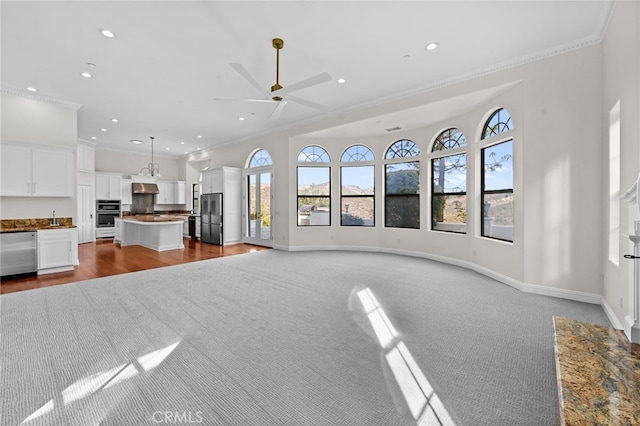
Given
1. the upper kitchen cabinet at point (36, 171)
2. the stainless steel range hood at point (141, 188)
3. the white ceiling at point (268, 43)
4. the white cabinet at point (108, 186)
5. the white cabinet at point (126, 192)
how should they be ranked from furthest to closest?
the stainless steel range hood at point (141, 188)
the white cabinet at point (126, 192)
the white cabinet at point (108, 186)
the upper kitchen cabinet at point (36, 171)
the white ceiling at point (268, 43)

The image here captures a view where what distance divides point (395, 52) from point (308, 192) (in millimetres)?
4294

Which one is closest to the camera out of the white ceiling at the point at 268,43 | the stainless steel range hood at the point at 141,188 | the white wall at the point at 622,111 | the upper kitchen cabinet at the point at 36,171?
the white wall at the point at 622,111

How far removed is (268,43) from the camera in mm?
3578

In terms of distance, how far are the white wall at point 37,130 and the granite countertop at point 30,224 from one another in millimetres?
80

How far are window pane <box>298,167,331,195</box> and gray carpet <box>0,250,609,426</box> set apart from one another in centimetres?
370

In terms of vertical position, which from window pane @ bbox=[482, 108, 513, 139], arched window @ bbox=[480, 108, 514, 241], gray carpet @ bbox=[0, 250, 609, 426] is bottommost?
gray carpet @ bbox=[0, 250, 609, 426]

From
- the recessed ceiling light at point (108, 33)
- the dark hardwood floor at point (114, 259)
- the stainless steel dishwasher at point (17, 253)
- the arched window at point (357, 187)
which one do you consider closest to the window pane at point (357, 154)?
the arched window at point (357, 187)

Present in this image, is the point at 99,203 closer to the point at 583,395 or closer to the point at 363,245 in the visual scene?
the point at 363,245

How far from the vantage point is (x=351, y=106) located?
593cm

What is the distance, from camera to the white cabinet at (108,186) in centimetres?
930

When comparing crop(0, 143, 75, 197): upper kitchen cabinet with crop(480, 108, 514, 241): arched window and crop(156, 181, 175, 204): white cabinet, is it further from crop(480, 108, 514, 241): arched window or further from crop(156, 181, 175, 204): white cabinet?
crop(480, 108, 514, 241): arched window

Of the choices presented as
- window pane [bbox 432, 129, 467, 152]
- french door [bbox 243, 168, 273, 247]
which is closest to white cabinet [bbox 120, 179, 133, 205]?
french door [bbox 243, 168, 273, 247]

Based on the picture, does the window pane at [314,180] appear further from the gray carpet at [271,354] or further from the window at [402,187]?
the gray carpet at [271,354]

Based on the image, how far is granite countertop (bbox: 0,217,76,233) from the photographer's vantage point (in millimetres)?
4840
